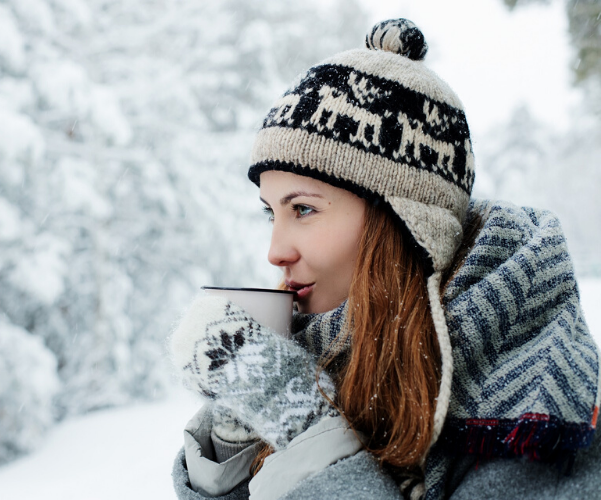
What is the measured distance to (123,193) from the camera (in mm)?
7527

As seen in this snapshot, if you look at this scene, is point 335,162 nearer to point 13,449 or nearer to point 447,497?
point 447,497

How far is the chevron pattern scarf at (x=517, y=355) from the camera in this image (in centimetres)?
97

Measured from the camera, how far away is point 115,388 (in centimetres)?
727

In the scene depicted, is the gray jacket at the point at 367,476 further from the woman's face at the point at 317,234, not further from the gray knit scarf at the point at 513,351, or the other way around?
the woman's face at the point at 317,234

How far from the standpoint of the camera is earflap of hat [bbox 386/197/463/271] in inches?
51.4

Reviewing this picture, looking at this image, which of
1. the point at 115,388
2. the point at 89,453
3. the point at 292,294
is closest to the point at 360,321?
the point at 292,294

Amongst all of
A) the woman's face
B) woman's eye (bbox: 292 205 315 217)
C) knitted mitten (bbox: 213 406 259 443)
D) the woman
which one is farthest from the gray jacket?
woman's eye (bbox: 292 205 315 217)

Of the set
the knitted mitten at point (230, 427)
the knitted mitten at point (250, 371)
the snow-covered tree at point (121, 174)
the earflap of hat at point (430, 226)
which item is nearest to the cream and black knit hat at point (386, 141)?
the earflap of hat at point (430, 226)

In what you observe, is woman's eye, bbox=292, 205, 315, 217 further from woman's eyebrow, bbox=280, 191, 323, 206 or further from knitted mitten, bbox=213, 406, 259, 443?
knitted mitten, bbox=213, 406, 259, 443

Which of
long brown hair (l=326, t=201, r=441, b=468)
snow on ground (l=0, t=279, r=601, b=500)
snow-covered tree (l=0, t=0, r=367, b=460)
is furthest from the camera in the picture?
snow-covered tree (l=0, t=0, r=367, b=460)

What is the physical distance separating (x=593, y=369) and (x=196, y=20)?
8106mm

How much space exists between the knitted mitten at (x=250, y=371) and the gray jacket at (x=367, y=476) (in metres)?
0.06

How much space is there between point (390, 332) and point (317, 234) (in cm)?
37

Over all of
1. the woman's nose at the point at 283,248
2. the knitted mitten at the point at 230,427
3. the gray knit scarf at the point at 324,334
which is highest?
the woman's nose at the point at 283,248
